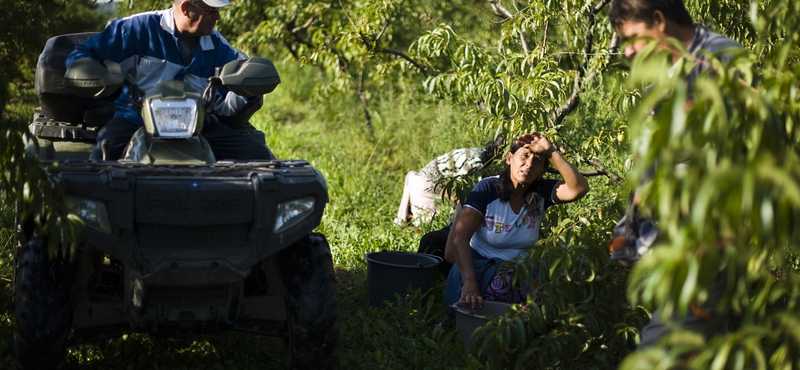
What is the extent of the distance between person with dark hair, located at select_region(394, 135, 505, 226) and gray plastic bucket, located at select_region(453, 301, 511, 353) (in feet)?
5.71

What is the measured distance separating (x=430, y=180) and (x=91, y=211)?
353 cm

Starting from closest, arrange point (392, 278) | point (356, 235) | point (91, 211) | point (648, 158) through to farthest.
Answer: point (648, 158)
point (91, 211)
point (392, 278)
point (356, 235)

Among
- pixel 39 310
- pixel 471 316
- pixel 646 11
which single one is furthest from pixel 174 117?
pixel 646 11

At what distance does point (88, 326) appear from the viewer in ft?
12.3

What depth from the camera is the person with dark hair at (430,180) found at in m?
6.43

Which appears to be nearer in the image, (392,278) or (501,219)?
(501,219)

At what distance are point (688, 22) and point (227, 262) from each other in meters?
1.88

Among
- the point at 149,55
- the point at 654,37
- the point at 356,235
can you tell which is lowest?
the point at 356,235

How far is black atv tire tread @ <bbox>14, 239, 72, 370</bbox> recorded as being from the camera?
3.58 meters

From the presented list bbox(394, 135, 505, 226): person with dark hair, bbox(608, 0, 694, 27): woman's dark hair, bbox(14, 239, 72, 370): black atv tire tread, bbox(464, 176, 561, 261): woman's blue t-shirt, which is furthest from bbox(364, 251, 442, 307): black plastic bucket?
bbox(608, 0, 694, 27): woman's dark hair

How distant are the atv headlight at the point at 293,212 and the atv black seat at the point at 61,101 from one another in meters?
1.63

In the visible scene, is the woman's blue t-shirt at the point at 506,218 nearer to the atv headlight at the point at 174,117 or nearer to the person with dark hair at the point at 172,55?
the person with dark hair at the point at 172,55

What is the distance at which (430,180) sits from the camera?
21.9 ft

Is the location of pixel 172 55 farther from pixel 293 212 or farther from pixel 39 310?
pixel 39 310
